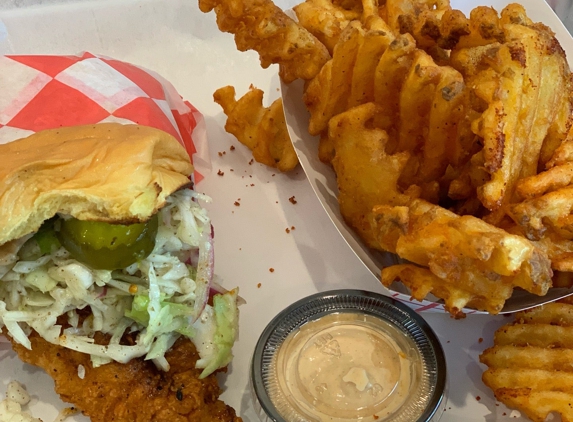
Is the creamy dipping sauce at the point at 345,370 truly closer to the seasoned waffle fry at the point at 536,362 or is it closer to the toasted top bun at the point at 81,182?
the seasoned waffle fry at the point at 536,362

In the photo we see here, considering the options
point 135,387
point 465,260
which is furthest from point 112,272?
point 465,260

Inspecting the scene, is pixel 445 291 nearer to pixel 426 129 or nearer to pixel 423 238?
pixel 423 238

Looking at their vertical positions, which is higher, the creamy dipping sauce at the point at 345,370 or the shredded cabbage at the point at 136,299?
the creamy dipping sauce at the point at 345,370

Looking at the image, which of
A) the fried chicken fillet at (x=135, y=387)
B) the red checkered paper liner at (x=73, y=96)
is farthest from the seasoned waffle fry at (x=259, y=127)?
the fried chicken fillet at (x=135, y=387)

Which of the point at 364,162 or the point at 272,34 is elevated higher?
the point at 272,34

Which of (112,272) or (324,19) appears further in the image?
(324,19)

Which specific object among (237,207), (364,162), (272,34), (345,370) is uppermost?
(272,34)

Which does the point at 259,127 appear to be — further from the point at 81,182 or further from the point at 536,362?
the point at 536,362
